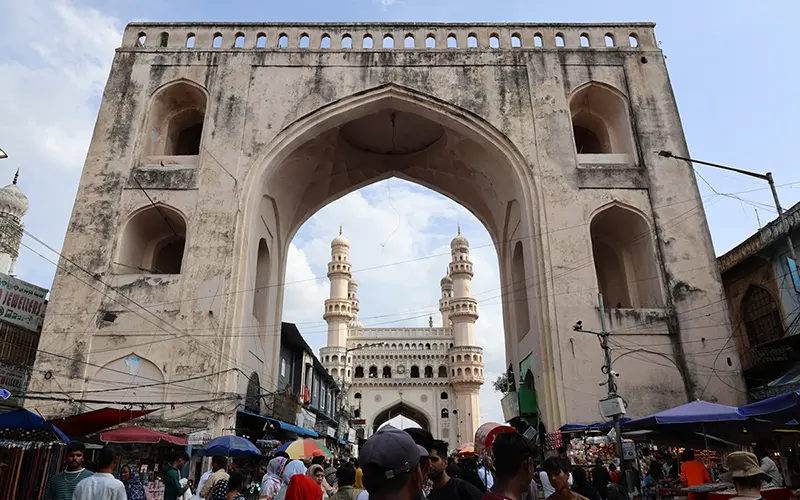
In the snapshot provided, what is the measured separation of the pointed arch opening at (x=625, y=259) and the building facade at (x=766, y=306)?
7.35ft

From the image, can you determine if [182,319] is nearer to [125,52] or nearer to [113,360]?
[113,360]

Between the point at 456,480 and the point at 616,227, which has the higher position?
the point at 616,227

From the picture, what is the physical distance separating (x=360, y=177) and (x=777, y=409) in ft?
Answer: 47.2

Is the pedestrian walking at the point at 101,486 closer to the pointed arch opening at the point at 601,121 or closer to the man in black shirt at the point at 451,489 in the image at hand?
the man in black shirt at the point at 451,489

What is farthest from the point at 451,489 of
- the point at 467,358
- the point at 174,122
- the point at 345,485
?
the point at 467,358

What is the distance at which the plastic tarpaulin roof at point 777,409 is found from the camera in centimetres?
674

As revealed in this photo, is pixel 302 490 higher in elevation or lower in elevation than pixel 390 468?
lower

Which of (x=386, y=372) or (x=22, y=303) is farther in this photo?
(x=386, y=372)

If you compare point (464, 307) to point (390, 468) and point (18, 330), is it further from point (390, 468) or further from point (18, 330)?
point (390, 468)

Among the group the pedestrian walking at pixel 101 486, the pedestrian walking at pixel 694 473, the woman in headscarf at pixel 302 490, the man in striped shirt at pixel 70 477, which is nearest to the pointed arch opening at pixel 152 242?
the man in striped shirt at pixel 70 477

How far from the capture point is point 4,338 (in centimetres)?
1262

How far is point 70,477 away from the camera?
4215 millimetres

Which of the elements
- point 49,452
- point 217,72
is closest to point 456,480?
point 49,452

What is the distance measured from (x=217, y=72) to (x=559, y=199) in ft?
33.0
